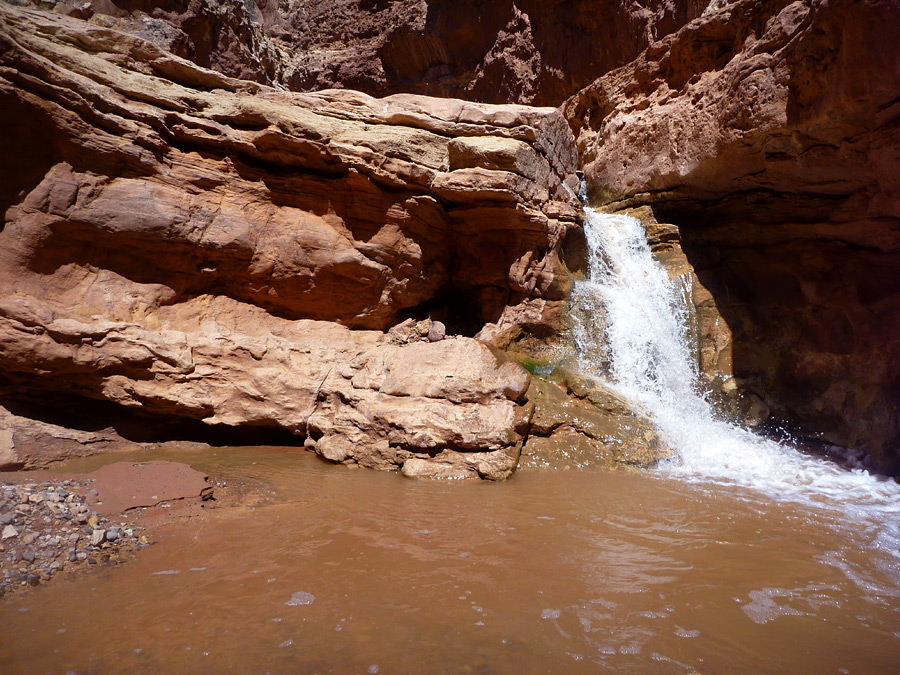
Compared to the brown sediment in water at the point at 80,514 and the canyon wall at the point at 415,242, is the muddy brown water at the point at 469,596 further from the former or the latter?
the canyon wall at the point at 415,242

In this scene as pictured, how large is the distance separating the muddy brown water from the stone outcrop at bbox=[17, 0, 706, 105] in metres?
14.1

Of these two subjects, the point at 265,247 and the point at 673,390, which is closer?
the point at 265,247

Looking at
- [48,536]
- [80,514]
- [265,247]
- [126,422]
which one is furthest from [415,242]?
[48,536]

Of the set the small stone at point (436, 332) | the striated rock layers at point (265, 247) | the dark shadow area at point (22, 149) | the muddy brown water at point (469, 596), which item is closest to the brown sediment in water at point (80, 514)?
the muddy brown water at point (469, 596)

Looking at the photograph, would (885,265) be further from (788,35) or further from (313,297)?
(313,297)

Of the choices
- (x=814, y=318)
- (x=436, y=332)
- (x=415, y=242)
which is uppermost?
(x=415, y=242)

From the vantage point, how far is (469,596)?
2756mm

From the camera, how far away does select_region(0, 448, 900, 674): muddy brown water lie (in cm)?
220

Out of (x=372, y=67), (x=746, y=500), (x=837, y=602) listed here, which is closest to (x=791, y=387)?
(x=746, y=500)

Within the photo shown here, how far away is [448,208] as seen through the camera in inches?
332

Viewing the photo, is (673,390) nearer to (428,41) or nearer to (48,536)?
(48,536)

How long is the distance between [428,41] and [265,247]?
14.5 meters

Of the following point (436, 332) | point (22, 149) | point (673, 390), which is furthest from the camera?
point (436, 332)

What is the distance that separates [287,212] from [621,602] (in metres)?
6.84
